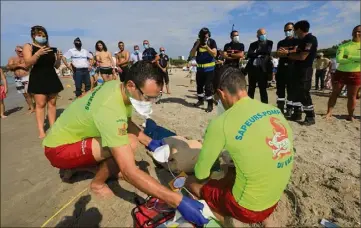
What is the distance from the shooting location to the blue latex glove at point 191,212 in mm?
1828

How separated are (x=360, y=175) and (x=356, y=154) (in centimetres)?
71

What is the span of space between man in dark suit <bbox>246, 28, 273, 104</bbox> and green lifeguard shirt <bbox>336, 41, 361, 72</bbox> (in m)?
1.29

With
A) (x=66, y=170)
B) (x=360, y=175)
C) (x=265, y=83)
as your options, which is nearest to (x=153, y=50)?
(x=265, y=83)

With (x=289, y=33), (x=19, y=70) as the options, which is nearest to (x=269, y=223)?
(x=289, y=33)

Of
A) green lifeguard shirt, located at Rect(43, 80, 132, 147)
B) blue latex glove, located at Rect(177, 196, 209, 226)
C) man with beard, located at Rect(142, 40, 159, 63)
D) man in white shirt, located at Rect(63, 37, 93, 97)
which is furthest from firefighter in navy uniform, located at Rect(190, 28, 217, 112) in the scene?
blue latex glove, located at Rect(177, 196, 209, 226)

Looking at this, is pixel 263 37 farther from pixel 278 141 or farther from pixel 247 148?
pixel 247 148

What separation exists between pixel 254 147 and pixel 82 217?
171 centimetres

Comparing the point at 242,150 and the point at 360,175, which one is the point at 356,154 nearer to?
the point at 360,175

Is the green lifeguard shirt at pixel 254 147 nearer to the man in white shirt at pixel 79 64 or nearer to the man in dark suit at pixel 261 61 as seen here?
the man in dark suit at pixel 261 61

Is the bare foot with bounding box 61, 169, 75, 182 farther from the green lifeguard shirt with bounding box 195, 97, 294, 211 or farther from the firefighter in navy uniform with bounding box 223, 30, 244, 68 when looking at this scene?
the firefighter in navy uniform with bounding box 223, 30, 244, 68

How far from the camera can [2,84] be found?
269 inches

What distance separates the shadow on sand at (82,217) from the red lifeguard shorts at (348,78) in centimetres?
497

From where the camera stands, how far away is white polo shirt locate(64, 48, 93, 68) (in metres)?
6.75

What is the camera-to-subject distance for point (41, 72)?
4113mm
